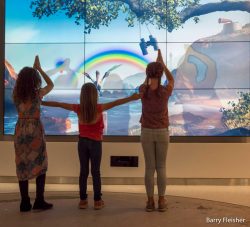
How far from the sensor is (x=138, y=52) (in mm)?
4188

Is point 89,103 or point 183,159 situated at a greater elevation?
point 89,103

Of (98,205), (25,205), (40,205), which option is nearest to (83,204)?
(98,205)

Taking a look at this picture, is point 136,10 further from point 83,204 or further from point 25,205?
point 25,205

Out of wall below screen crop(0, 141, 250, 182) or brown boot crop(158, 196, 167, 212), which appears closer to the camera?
brown boot crop(158, 196, 167, 212)

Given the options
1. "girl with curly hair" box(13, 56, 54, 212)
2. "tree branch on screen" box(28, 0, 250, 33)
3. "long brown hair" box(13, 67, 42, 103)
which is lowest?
"girl with curly hair" box(13, 56, 54, 212)

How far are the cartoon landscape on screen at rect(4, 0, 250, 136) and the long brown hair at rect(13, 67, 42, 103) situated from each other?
1189 millimetres

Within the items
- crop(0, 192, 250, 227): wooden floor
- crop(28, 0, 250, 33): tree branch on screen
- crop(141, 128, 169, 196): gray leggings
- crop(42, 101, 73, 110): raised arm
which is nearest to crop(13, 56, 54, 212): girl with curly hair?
crop(42, 101, 73, 110): raised arm

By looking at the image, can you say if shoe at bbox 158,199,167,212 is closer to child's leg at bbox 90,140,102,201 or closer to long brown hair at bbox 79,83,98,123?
child's leg at bbox 90,140,102,201

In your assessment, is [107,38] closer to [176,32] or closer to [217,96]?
[176,32]

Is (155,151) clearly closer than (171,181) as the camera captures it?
Yes

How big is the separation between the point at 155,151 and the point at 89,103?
0.62m

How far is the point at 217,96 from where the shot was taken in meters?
4.16

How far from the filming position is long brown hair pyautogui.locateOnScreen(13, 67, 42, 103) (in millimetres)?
3023

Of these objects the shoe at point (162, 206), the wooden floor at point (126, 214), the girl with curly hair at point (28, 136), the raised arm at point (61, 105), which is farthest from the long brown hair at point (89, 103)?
the shoe at point (162, 206)
